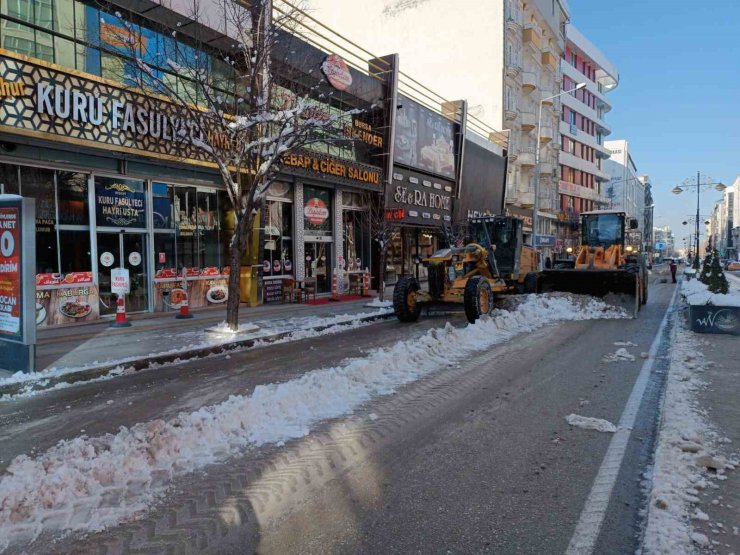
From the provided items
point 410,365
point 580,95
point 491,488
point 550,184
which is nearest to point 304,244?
point 410,365

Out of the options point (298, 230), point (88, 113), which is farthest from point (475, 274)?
point (88, 113)

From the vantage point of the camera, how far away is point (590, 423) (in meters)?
5.23

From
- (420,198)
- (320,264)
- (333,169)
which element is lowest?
(320,264)

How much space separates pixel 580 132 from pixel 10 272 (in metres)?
57.9

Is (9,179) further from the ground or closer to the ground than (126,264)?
further from the ground

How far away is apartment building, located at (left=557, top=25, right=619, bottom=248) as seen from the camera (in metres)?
51.6

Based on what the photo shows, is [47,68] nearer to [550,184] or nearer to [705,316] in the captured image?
[705,316]

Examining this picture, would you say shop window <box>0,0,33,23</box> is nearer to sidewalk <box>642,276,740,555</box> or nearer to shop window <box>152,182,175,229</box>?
shop window <box>152,182,175,229</box>

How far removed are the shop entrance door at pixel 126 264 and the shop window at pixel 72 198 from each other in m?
0.60

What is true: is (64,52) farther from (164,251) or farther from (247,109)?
(164,251)

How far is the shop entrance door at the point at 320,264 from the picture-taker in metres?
19.0

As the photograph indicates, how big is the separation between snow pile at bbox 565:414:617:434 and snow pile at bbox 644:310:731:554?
46cm

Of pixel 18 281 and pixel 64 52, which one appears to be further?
pixel 64 52

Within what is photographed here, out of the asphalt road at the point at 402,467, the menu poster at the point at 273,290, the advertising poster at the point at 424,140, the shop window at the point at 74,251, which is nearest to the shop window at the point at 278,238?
the menu poster at the point at 273,290
